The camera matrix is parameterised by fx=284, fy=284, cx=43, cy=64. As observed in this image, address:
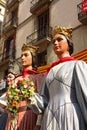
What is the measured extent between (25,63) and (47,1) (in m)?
11.5

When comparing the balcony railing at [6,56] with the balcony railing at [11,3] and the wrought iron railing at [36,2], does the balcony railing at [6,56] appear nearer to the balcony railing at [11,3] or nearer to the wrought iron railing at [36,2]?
the wrought iron railing at [36,2]

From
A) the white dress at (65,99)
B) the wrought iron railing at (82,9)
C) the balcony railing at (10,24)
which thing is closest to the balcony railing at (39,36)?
the wrought iron railing at (82,9)

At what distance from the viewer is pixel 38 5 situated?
50.0 feet

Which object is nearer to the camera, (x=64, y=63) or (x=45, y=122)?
(x=45, y=122)

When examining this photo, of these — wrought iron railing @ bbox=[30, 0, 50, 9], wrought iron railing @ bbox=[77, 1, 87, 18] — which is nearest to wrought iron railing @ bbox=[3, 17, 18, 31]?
wrought iron railing @ bbox=[30, 0, 50, 9]

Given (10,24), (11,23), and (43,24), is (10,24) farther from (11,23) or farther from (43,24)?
(43,24)

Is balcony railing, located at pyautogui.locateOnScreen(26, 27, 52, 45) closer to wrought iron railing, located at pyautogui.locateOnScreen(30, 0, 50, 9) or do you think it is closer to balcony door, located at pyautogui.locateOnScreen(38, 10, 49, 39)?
balcony door, located at pyautogui.locateOnScreen(38, 10, 49, 39)

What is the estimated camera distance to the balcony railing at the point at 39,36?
546 inches

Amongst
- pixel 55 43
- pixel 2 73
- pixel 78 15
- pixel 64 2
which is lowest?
pixel 55 43

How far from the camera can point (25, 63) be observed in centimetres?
368

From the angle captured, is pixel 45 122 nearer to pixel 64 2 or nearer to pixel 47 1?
pixel 64 2

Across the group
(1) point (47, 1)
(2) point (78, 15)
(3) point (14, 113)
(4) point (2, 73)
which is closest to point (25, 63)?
(3) point (14, 113)

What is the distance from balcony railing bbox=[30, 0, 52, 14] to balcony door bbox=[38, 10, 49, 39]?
309mm

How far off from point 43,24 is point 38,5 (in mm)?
1050
